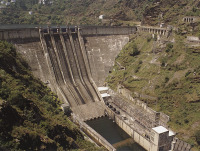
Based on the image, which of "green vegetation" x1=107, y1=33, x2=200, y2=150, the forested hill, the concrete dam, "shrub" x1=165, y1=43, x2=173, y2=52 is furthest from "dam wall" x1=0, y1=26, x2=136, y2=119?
the forested hill

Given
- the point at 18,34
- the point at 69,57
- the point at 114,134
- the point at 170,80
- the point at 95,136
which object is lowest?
the point at 114,134

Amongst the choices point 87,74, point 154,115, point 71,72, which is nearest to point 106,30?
point 87,74

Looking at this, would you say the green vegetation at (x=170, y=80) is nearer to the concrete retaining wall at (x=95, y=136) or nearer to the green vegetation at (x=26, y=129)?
the concrete retaining wall at (x=95, y=136)

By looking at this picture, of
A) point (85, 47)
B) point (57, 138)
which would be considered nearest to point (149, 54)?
point (85, 47)

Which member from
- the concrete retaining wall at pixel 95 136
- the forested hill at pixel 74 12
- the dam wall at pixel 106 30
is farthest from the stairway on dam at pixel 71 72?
the forested hill at pixel 74 12

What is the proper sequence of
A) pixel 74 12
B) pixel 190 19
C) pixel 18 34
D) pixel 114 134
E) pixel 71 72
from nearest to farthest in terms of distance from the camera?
pixel 114 134 < pixel 18 34 < pixel 71 72 < pixel 190 19 < pixel 74 12

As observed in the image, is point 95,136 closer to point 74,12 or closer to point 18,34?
point 18,34

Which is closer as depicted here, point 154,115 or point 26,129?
point 26,129

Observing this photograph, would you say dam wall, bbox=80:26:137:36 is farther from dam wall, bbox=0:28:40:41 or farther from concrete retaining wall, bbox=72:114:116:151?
concrete retaining wall, bbox=72:114:116:151

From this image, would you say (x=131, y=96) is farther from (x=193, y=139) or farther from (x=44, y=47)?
(x=44, y=47)
